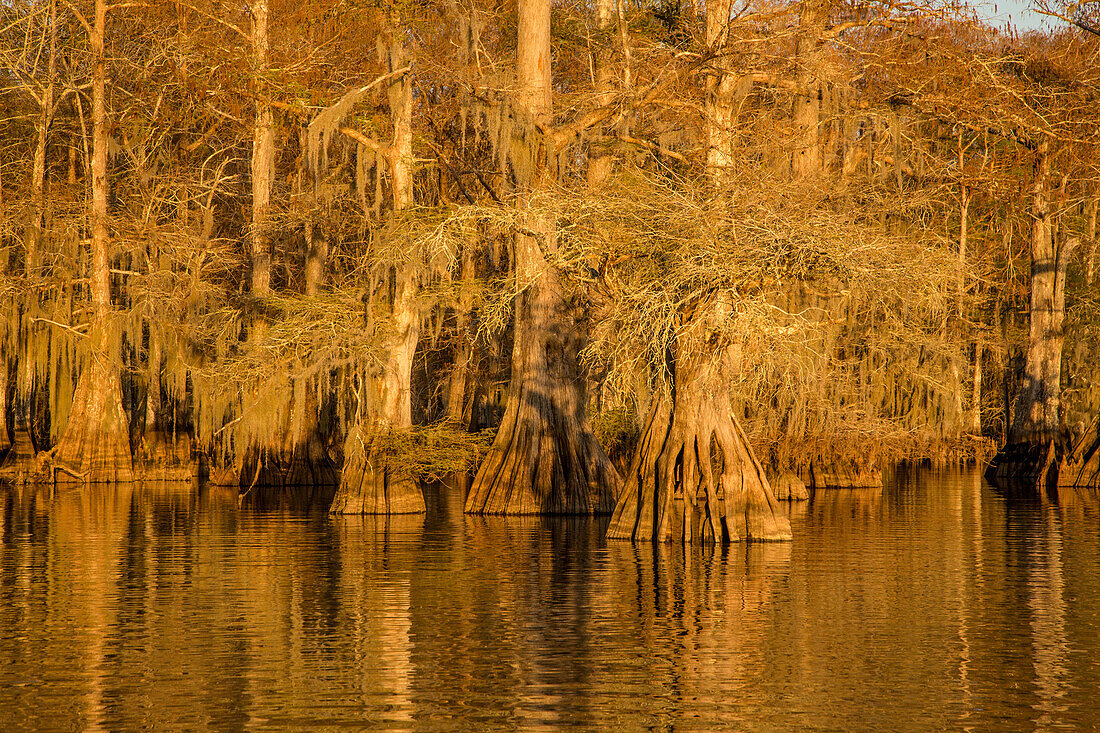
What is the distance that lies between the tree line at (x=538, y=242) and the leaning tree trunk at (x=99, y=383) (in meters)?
0.08

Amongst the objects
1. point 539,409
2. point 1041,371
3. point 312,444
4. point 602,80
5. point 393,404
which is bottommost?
point 312,444

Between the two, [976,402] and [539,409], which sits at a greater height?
[976,402]

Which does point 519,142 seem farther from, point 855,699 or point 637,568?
point 855,699

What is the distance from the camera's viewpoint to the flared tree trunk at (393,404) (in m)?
24.6

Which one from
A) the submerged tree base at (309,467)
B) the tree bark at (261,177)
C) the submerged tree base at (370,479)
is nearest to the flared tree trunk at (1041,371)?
the submerged tree base at (370,479)

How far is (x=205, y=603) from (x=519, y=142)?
12137 mm

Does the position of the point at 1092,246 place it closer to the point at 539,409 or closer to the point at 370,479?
the point at 539,409

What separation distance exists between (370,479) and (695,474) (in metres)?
7.87

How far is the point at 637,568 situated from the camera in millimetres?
16891

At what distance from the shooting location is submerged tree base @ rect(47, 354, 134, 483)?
33.5 meters

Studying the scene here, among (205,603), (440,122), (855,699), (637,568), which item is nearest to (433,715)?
(855,699)

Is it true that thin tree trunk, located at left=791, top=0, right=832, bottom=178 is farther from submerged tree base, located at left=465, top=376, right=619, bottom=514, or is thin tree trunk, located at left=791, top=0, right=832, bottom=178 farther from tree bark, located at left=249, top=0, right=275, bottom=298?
tree bark, located at left=249, top=0, right=275, bottom=298

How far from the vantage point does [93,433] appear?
1328 inches

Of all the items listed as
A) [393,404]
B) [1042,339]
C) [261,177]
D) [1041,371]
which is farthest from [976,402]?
[261,177]
